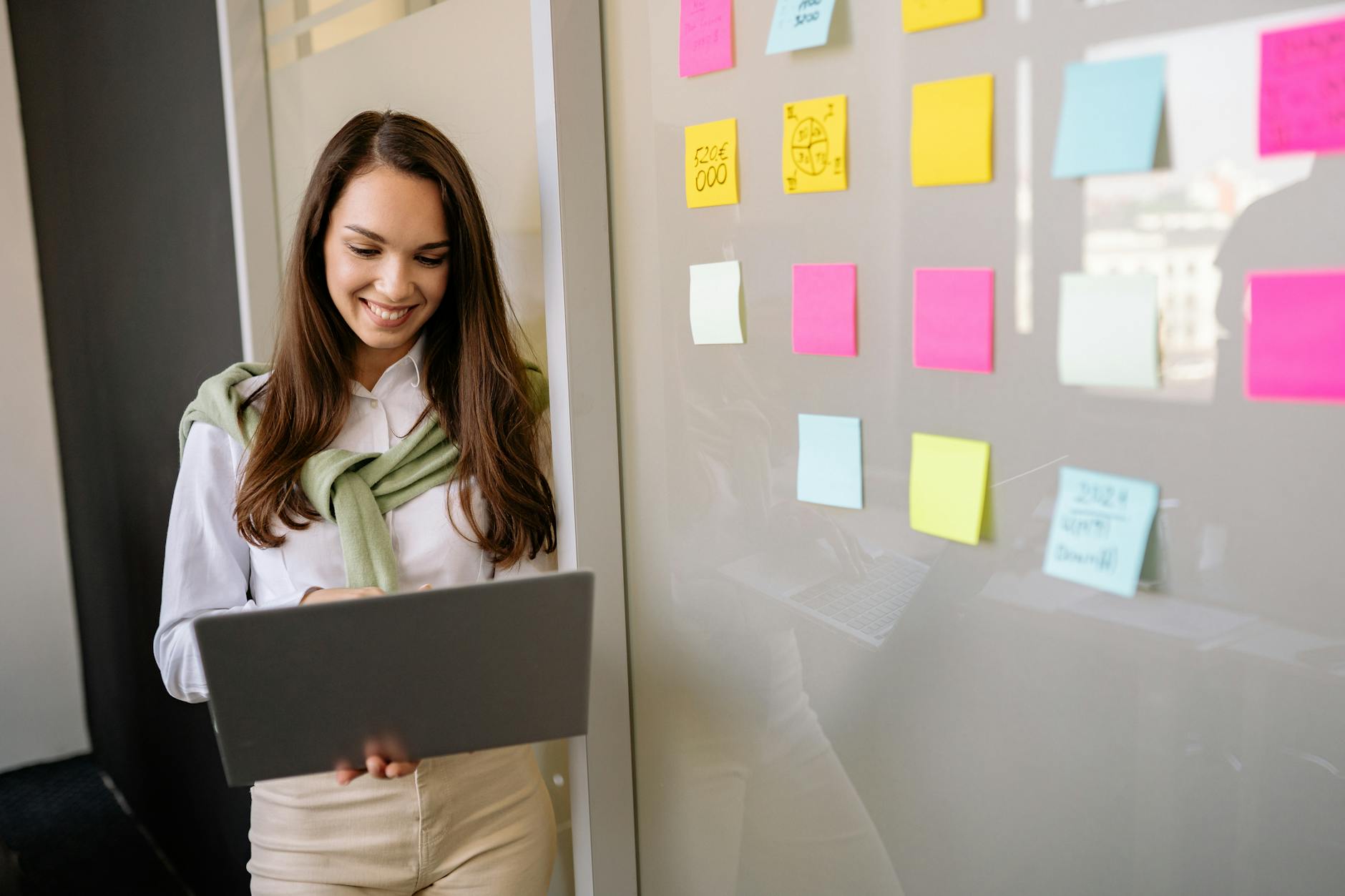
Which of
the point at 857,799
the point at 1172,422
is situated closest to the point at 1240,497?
the point at 1172,422

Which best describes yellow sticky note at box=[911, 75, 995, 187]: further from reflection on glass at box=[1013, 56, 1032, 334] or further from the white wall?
the white wall

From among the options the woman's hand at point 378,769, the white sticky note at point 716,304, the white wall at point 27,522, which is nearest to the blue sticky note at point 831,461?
the white sticky note at point 716,304

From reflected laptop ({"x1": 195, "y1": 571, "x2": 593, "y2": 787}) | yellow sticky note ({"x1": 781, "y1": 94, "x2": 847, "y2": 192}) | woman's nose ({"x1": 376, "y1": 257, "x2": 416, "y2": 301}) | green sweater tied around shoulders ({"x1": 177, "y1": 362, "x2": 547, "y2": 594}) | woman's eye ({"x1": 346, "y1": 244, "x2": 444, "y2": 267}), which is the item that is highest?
yellow sticky note ({"x1": 781, "y1": 94, "x2": 847, "y2": 192})

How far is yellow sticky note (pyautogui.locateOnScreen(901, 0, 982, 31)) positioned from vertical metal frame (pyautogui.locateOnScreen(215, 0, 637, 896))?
46cm

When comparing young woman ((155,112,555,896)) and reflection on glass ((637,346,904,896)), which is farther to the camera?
young woman ((155,112,555,896))

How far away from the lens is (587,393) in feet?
4.12

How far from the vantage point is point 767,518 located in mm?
1095

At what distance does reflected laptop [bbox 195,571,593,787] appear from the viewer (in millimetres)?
887

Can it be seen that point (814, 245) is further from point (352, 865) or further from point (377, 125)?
point (352, 865)

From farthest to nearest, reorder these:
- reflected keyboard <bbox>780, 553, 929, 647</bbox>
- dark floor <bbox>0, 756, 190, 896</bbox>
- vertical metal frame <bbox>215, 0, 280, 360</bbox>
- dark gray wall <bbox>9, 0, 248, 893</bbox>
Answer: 1. dark floor <bbox>0, 756, 190, 896</bbox>
2. dark gray wall <bbox>9, 0, 248, 893</bbox>
3. vertical metal frame <bbox>215, 0, 280, 360</bbox>
4. reflected keyboard <bbox>780, 553, 929, 647</bbox>

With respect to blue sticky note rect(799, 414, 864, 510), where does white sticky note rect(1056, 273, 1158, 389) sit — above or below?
above

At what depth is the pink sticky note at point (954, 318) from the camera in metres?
0.85

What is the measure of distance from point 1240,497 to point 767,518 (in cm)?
48

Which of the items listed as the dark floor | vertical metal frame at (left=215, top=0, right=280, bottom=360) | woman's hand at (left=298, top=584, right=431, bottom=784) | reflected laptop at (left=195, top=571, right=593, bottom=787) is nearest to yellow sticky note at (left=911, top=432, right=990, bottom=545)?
reflected laptop at (left=195, top=571, right=593, bottom=787)
